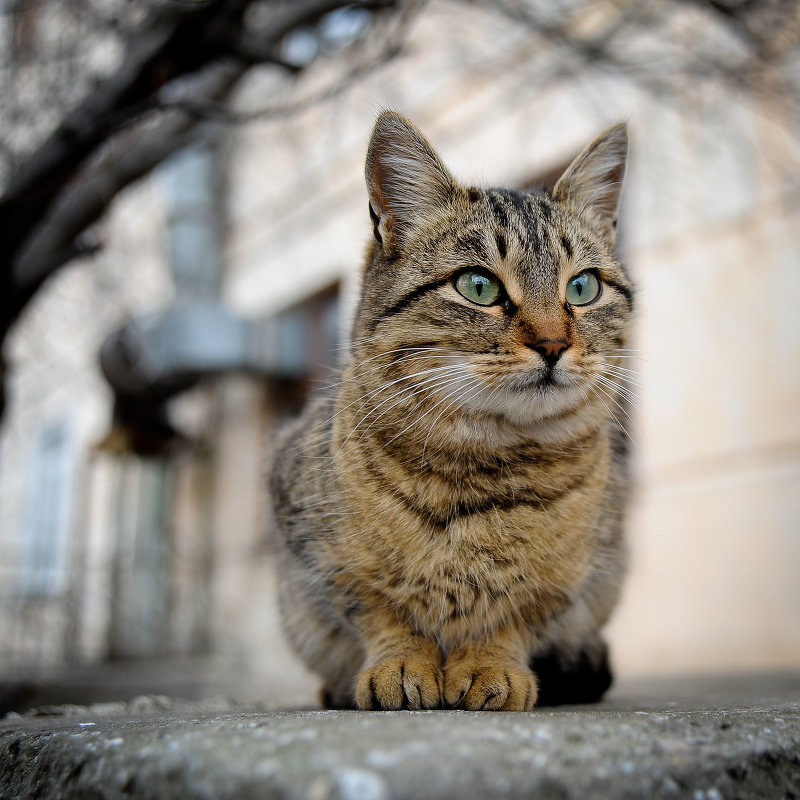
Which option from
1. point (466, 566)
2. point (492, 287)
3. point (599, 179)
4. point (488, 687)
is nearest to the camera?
point (488, 687)

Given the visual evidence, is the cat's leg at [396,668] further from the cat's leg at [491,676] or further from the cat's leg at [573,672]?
the cat's leg at [573,672]

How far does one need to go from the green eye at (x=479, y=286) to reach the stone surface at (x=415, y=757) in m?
0.88

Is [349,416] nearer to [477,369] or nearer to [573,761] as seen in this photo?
[477,369]

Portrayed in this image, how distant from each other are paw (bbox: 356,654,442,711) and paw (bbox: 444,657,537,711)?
3cm

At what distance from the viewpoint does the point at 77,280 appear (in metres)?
5.05

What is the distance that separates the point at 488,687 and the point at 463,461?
0.47 m

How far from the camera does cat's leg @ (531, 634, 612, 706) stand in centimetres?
214

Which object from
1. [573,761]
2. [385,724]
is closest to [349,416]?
[385,724]

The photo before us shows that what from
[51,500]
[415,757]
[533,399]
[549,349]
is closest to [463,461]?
[533,399]

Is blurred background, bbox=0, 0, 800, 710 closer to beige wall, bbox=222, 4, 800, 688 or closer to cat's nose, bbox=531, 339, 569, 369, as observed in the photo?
beige wall, bbox=222, 4, 800, 688

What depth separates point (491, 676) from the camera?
169 cm

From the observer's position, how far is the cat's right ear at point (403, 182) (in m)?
2.09

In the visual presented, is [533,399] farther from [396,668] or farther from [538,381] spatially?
[396,668]

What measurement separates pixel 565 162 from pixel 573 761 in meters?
5.05
